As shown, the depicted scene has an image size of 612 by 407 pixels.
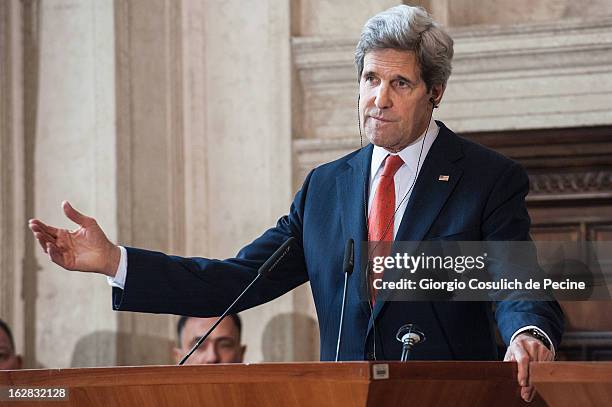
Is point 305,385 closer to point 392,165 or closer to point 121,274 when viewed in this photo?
point 121,274

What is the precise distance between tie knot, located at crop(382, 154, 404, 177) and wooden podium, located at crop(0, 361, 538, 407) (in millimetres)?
963

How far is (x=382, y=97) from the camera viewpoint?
10.6 ft

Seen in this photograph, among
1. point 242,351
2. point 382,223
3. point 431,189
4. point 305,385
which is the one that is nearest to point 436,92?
point 431,189

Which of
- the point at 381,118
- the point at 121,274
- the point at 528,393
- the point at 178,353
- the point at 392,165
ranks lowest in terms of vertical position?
the point at 178,353

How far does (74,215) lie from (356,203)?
2.48 feet

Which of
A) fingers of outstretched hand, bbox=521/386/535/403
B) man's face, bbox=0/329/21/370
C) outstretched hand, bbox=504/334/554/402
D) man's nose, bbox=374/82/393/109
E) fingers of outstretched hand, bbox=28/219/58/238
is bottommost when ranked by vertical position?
man's face, bbox=0/329/21/370

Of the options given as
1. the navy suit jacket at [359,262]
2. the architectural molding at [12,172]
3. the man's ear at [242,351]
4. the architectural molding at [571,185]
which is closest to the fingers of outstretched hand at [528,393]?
the navy suit jacket at [359,262]

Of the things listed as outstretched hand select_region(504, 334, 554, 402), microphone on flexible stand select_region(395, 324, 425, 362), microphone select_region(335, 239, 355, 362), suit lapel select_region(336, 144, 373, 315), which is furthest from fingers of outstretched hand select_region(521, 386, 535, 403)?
suit lapel select_region(336, 144, 373, 315)

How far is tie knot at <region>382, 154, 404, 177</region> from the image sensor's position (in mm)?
3291

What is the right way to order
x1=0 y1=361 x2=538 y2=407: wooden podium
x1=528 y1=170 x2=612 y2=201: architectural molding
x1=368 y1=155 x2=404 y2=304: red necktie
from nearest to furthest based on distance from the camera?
x1=0 y1=361 x2=538 y2=407: wooden podium, x1=368 y1=155 x2=404 y2=304: red necktie, x1=528 y1=170 x2=612 y2=201: architectural molding

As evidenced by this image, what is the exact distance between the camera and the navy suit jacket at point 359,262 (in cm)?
305

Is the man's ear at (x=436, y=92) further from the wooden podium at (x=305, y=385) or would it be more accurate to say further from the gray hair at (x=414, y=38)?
the wooden podium at (x=305, y=385)

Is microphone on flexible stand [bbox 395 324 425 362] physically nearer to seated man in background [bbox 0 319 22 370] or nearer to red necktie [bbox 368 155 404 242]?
red necktie [bbox 368 155 404 242]

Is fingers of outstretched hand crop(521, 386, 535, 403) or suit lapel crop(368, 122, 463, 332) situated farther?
suit lapel crop(368, 122, 463, 332)
